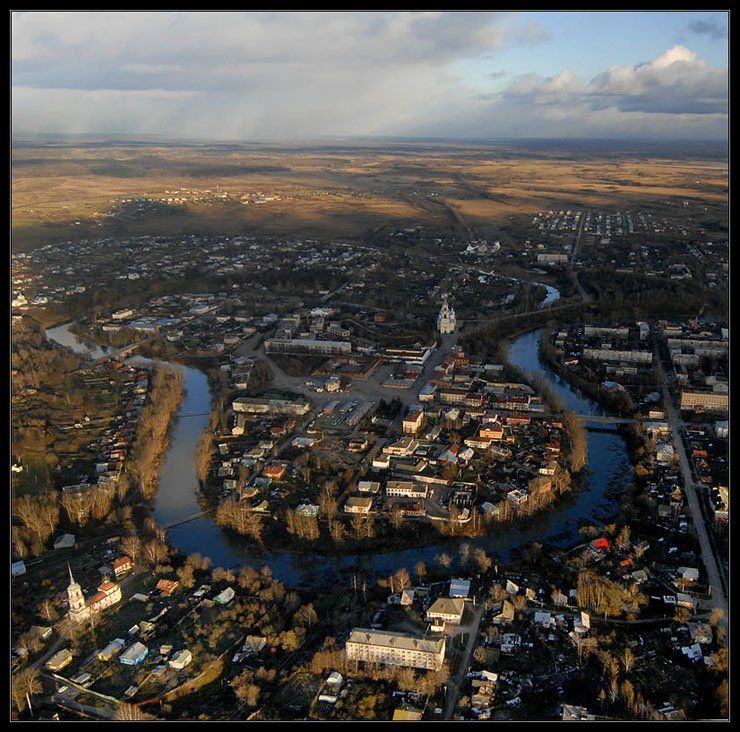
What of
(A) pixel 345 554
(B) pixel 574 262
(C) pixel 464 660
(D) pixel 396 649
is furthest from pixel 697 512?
(B) pixel 574 262

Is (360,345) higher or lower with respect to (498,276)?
lower

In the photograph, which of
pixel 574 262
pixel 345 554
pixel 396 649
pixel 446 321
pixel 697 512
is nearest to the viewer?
pixel 396 649

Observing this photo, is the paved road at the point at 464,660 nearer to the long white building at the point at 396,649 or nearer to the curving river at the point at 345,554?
the long white building at the point at 396,649

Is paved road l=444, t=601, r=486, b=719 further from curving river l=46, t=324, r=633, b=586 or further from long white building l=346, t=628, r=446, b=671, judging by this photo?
curving river l=46, t=324, r=633, b=586

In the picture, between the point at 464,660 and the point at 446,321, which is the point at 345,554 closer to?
the point at 464,660

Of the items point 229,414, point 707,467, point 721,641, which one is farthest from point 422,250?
point 721,641

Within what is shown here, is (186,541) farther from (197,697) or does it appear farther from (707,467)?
(707,467)
